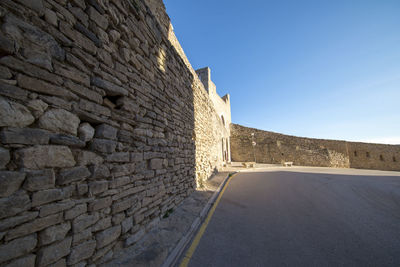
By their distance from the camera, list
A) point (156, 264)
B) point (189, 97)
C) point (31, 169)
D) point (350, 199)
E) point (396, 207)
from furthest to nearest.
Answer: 1. point (189, 97)
2. point (350, 199)
3. point (396, 207)
4. point (156, 264)
5. point (31, 169)

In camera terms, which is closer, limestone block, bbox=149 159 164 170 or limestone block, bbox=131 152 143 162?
limestone block, bbox=131 152 143 162

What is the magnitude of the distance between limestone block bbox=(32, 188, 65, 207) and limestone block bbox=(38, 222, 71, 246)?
27 centimetres

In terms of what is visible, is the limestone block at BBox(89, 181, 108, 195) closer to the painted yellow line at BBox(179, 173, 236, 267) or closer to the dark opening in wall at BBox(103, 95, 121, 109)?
the dark opening in wall at BBox(103, 95, 121, 109)

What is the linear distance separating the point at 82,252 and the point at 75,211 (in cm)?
49

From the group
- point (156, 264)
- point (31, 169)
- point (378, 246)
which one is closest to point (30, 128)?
point (31, 169)

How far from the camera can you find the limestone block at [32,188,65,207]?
1424 mm

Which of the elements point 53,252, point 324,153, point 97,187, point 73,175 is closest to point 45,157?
point 73,175

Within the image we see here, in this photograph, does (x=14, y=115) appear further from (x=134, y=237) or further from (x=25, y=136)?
(x=134, y=237)

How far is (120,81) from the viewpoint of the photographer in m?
2.47

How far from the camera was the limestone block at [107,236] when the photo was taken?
1.94 metres

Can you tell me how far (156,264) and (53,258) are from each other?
3.68ft

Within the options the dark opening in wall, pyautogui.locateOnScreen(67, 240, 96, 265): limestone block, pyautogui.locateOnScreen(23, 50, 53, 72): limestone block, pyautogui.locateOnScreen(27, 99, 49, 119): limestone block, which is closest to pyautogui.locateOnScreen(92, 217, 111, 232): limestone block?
pyautogui.locateOnScreen(67, 240, 96, 265): limestone block

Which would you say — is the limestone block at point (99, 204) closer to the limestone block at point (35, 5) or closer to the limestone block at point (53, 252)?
the limestone block at point (53, 252)

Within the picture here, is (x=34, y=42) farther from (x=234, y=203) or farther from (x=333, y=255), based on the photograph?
(x=234, y=203)
